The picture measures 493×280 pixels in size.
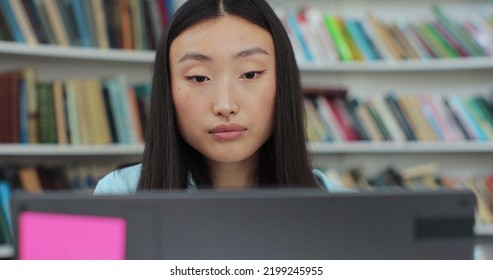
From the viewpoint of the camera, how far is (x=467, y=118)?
2.84 meters

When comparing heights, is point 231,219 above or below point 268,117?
below

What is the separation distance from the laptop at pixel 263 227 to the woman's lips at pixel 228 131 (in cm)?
46

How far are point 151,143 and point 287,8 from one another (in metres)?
1.93

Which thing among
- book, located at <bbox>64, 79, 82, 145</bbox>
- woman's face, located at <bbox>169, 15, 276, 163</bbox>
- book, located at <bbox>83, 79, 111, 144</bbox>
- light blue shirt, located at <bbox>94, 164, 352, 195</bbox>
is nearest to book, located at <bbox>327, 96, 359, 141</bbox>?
book, located at <bbox>83, 79, 111, 144</bbox>

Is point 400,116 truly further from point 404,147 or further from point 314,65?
point 314,65

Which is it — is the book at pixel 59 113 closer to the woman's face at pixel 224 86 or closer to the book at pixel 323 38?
the book at pixel 323 38

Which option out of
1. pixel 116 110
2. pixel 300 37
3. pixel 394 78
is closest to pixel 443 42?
pixel 394 78

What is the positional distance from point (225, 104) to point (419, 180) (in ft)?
6.76

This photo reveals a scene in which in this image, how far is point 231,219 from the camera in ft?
2.08

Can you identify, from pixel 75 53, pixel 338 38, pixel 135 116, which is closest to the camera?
pixel 75 53

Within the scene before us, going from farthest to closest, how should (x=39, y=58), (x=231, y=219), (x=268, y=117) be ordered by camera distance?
(x=39, y=58), (x=268, y=117), (x=231, y=219)
